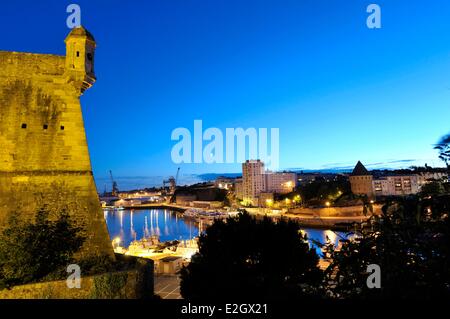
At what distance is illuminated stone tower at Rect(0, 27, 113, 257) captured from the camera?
358 inches

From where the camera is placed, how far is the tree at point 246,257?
32.8ft

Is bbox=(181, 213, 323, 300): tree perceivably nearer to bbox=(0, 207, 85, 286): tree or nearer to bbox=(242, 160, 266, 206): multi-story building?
bbox=(0, 207, 85, 286): tree

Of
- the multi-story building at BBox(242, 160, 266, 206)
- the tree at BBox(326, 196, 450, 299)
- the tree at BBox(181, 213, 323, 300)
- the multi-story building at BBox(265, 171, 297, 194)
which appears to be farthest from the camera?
the multi-story building at BBox(265, 171, 297, 194)

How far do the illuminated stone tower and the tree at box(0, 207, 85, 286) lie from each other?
0.31m

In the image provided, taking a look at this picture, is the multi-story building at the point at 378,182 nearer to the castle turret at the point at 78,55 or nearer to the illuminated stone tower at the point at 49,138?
the illuminated stone tower at the point at 49,138

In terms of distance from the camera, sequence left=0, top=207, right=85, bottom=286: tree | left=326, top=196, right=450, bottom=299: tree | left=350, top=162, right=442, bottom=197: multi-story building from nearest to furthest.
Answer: left=326, top=196, right=450, bottom=299: tree < left=0, top=207, right=85, bottom=286: tree < left=350, top=162, right=442, bottom=197: multi-story building

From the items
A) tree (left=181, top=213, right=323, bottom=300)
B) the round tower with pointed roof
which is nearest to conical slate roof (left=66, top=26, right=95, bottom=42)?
tree (left=181, top=213, right=323, bottom=300)

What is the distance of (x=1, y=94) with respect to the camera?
9289 mm

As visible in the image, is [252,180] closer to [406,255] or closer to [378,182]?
[378,182]

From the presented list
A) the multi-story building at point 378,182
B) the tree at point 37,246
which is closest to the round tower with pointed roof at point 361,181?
the multi-story building at point 378,182

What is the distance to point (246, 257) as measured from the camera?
11281 millimetres

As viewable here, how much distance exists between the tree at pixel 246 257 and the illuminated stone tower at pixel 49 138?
312cm

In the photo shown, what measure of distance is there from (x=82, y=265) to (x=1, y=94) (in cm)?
567

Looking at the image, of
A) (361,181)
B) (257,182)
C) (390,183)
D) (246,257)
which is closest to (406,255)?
(246,257)
